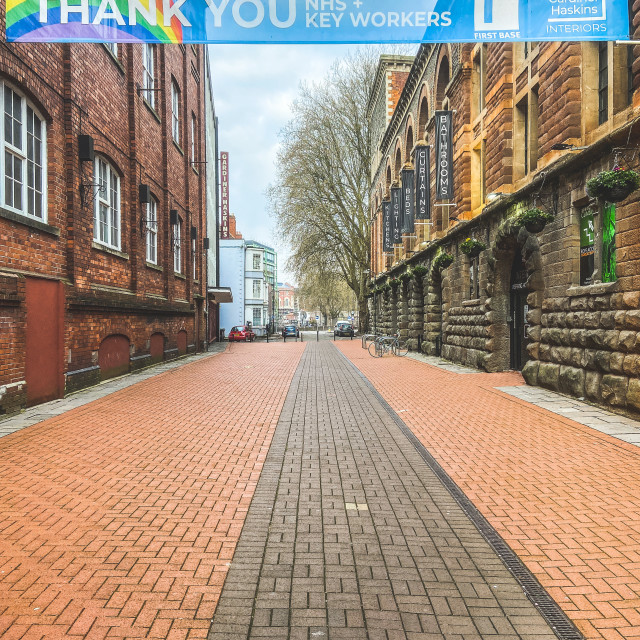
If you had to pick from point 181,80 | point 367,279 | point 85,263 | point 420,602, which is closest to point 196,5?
point 420,602

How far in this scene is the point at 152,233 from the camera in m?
16.9

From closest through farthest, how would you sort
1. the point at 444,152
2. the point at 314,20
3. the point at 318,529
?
1. the point at 318,529
2. the point at 314,20
3. the point at 444,152

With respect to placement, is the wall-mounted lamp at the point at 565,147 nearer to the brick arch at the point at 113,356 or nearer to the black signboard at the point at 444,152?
the black signboard at the point at 444,152

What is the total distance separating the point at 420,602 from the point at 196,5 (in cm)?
560

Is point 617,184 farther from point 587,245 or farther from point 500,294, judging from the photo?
point 500,294

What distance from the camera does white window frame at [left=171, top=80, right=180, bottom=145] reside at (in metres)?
19.7

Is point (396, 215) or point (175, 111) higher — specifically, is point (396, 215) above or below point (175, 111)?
below

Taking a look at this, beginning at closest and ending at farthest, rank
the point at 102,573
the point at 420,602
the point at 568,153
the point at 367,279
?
the point at 420,602 → the point at 102,573 → the point at 568,153 → the point at 367,279

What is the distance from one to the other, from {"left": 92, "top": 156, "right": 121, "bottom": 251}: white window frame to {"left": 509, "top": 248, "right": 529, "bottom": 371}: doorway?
1031cm

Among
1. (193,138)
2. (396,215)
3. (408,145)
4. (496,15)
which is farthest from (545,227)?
(408,145)

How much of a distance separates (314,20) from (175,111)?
16.9m

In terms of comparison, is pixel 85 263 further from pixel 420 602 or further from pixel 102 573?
pixel 420 602

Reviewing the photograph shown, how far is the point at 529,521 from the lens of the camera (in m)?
4.12

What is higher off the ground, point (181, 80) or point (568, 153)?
point (181, 80)
